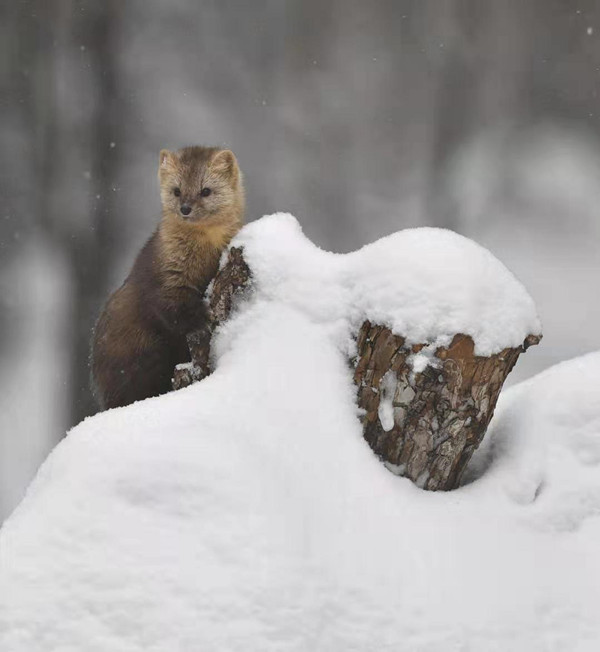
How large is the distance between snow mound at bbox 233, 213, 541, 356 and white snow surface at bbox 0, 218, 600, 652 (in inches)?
2.0

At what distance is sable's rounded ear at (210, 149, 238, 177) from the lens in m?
4.00

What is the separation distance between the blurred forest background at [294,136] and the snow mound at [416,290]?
3.73 meters

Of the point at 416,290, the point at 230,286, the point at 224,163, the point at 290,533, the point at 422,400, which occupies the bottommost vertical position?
the point at 290,533

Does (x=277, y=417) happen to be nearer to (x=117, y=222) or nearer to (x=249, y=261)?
(x=249, y=261)

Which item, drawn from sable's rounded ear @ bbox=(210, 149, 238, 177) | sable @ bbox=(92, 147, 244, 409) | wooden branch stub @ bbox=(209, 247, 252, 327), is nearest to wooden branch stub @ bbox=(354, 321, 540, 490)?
wooden branch stub @ bbox=(209, 247, 252, 327)

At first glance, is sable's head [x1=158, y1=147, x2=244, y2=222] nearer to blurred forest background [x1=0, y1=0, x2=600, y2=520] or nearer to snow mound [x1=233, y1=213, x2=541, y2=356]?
snow mound [x1=233, y1=213, x2=541, y2=356]

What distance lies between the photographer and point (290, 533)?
2.23 m

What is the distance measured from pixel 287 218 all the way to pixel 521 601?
58.0 inches

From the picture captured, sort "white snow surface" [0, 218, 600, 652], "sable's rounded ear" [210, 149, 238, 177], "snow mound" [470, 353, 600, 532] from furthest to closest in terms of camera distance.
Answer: "sable's rounded ear" [210, 149, 238, 177]
"snow mound" [470, 353, 600, 532]
"white snow surface" [0, 218, 600, 652]

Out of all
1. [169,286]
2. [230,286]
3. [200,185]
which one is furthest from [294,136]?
[230,286]

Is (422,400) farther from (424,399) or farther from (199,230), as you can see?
(199,230)

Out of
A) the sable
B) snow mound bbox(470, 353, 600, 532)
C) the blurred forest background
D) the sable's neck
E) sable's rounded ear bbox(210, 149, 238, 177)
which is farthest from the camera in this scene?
the blurred forest background

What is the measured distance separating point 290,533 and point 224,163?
7.04ft

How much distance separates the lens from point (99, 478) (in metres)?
2.26
